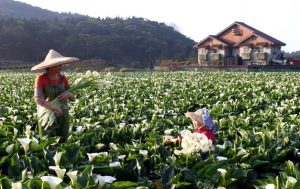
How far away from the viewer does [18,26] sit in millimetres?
79625

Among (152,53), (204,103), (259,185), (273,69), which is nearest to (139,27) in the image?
(152,53)

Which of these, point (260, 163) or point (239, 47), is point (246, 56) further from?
point (260, 163)

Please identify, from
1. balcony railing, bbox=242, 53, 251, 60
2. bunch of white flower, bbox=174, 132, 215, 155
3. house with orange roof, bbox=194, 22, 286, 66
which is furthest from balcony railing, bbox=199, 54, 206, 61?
bunch of white flower, bbox=174, 132, 215, 155

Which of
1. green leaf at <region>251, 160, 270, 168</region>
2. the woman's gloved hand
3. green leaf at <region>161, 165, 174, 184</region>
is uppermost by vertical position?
the woman's gloved hand

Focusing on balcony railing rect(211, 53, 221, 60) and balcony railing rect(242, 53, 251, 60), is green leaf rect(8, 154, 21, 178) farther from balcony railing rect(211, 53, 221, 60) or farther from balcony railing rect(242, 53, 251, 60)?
balcony railing rect(211, 53, 221, 60)

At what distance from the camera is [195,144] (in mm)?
4156

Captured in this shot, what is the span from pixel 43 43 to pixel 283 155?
77193 millimetres

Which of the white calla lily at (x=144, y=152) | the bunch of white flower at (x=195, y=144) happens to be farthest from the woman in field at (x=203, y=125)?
the white calla lily at (x=144, y=152)

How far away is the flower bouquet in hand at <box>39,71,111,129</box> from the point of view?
536cm

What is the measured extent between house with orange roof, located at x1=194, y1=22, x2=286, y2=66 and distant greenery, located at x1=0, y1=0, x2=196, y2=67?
14.2 m

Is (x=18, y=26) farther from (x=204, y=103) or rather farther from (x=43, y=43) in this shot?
(x=204, y=103)

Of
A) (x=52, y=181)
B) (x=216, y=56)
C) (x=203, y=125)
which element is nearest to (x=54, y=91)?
(x=203, y=125)

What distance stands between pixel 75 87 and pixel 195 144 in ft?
6.72

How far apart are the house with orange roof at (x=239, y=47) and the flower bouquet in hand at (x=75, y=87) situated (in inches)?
1801
